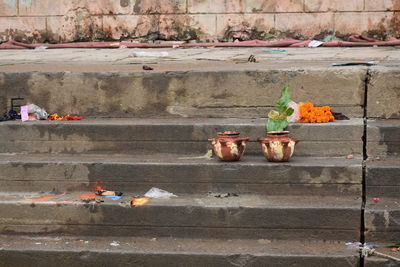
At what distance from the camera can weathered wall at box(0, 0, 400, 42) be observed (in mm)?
10195

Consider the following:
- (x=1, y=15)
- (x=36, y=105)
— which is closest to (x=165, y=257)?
(x=36, y=105)

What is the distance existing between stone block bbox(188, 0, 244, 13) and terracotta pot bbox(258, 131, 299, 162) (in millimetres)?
5349

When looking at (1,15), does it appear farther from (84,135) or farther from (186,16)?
(84,135)

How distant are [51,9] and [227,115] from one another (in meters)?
5.70

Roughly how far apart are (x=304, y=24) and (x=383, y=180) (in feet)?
17.9

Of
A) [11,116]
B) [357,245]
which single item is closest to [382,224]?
[357,245]

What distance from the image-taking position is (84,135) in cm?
596

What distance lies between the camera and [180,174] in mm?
5504

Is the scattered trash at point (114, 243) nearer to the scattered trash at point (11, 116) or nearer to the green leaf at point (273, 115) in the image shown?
the green leaf at point (273, 115)

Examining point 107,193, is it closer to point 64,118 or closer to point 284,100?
point 64,118

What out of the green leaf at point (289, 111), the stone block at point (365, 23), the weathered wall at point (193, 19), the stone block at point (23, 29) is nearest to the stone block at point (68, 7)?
the weathered wall at point (193, 19)

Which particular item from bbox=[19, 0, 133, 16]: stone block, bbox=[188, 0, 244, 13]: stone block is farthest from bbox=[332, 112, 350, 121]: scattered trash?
bbox=[19, 0, 133, 16]: stone block

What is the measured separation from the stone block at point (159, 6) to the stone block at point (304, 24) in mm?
1435

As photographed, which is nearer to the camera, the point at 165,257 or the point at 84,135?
the point at 165,257
